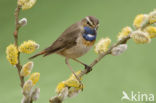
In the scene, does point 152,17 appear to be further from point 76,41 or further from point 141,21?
point 76,41

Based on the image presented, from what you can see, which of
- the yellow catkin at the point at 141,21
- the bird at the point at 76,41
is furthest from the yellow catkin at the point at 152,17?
the bird at the point at 76,41

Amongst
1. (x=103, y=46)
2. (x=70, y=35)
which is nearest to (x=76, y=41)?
(x=70, y=35)

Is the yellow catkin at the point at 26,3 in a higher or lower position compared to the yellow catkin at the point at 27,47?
higher

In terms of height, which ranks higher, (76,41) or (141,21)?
(76,41)

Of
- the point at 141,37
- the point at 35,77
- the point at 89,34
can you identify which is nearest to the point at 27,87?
the point at 35,77

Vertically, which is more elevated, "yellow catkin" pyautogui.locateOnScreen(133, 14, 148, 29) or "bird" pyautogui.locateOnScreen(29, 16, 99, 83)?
"bird" pyautogui.locateOnScreen(29, 16, 99, 83)

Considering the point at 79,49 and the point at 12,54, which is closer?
the point at 12,54

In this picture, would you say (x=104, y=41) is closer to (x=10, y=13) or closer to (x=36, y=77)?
(x=36, y=77)

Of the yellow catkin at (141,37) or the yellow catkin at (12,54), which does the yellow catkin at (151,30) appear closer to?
the yellow catkin at (141,37)

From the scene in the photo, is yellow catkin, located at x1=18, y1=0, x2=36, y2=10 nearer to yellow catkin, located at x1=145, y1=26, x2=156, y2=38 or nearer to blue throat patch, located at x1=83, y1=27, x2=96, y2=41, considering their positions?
yellow catkin, located at x1=145, y1=26, x2=156, y2=38

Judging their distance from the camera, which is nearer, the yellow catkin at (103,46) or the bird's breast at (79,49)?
the yellow catkin at (103,46)

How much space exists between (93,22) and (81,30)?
128mm

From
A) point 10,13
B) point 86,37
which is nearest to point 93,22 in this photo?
point 86,37

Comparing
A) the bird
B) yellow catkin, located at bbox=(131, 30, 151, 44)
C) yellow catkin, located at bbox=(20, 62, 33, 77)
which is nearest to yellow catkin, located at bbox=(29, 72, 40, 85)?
yellow catkin, located at bbox=(20, 62, 33, 77)
